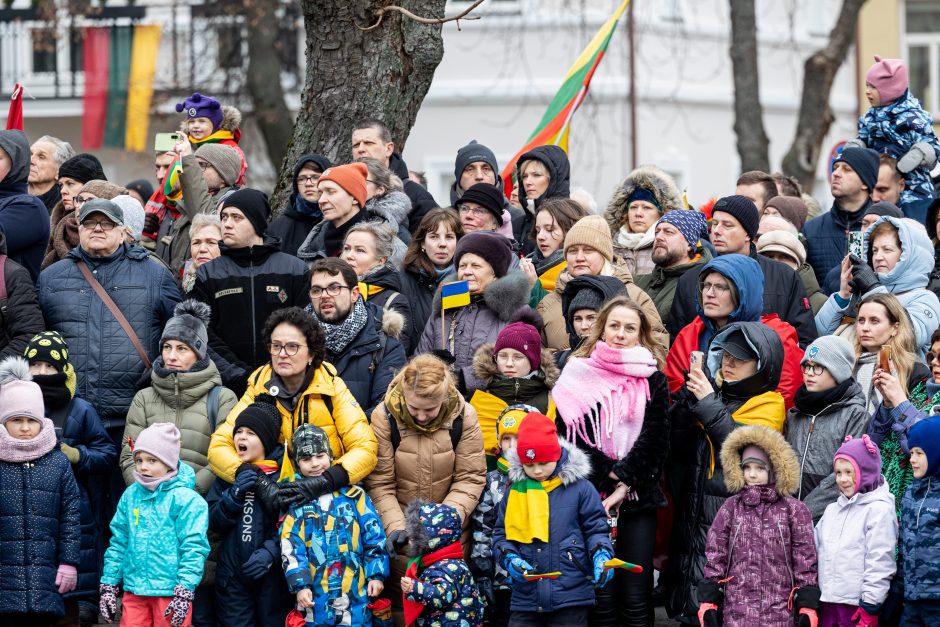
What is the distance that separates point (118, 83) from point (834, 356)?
16309mm

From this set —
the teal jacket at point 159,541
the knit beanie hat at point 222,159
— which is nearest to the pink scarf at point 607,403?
the teal jacket at point 159,541

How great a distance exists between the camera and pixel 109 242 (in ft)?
28.3

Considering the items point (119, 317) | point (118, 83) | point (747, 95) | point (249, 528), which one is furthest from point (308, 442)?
point (118, 83)

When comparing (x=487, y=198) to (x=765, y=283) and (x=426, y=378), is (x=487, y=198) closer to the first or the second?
(x=765, y=283)

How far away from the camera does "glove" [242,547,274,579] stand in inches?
300

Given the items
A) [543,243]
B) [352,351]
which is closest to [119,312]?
[352,351]

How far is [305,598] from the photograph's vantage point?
7531mm

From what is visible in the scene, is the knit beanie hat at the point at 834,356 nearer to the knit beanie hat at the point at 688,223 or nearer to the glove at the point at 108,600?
the knit beanie hat at the point at 688,223

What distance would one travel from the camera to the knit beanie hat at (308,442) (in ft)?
25.2

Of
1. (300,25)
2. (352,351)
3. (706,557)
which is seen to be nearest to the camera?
(706,557)

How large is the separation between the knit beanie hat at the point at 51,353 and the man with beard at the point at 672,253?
10.8 ft

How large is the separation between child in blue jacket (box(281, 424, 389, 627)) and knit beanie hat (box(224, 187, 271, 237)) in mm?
1542

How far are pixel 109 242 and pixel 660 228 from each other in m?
3.14

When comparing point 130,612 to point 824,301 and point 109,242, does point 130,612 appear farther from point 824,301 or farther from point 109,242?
point 824,301
